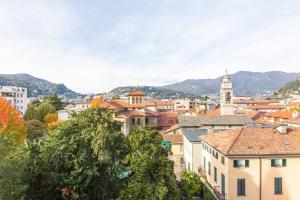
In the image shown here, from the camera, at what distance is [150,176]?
22234 mm

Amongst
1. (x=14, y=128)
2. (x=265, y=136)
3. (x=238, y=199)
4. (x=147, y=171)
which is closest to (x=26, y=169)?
(x=147, y=171)

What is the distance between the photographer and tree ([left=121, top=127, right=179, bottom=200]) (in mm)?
21531

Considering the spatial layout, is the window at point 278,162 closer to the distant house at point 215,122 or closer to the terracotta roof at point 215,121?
the distant house at point 215,122

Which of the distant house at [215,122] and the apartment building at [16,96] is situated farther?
the apartment building at [16,96]

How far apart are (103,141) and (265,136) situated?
1772 centimetres

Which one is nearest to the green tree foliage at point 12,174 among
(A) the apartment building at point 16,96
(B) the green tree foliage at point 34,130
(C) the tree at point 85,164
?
(C) the tree at point 85,164

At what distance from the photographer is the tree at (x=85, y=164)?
79.6 feet

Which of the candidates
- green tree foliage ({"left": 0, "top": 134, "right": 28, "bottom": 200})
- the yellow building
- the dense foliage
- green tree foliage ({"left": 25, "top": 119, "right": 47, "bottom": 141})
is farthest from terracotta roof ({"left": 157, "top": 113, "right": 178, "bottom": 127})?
green tree foliage ({"left": 0, "top": 134, "right": 28, "bottom": 200})

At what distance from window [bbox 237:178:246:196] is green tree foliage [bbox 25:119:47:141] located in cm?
4667

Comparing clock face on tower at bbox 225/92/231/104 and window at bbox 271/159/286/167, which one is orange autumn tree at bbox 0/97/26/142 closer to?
window at bbox 271/159/286/167

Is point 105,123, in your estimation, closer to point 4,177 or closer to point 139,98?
point 4,177

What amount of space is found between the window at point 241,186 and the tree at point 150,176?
923 cm

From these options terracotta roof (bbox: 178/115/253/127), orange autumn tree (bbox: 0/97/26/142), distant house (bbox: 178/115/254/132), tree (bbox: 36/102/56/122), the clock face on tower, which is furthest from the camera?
tree (bbox: 36/102/56/122)

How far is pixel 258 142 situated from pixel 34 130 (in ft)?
173
